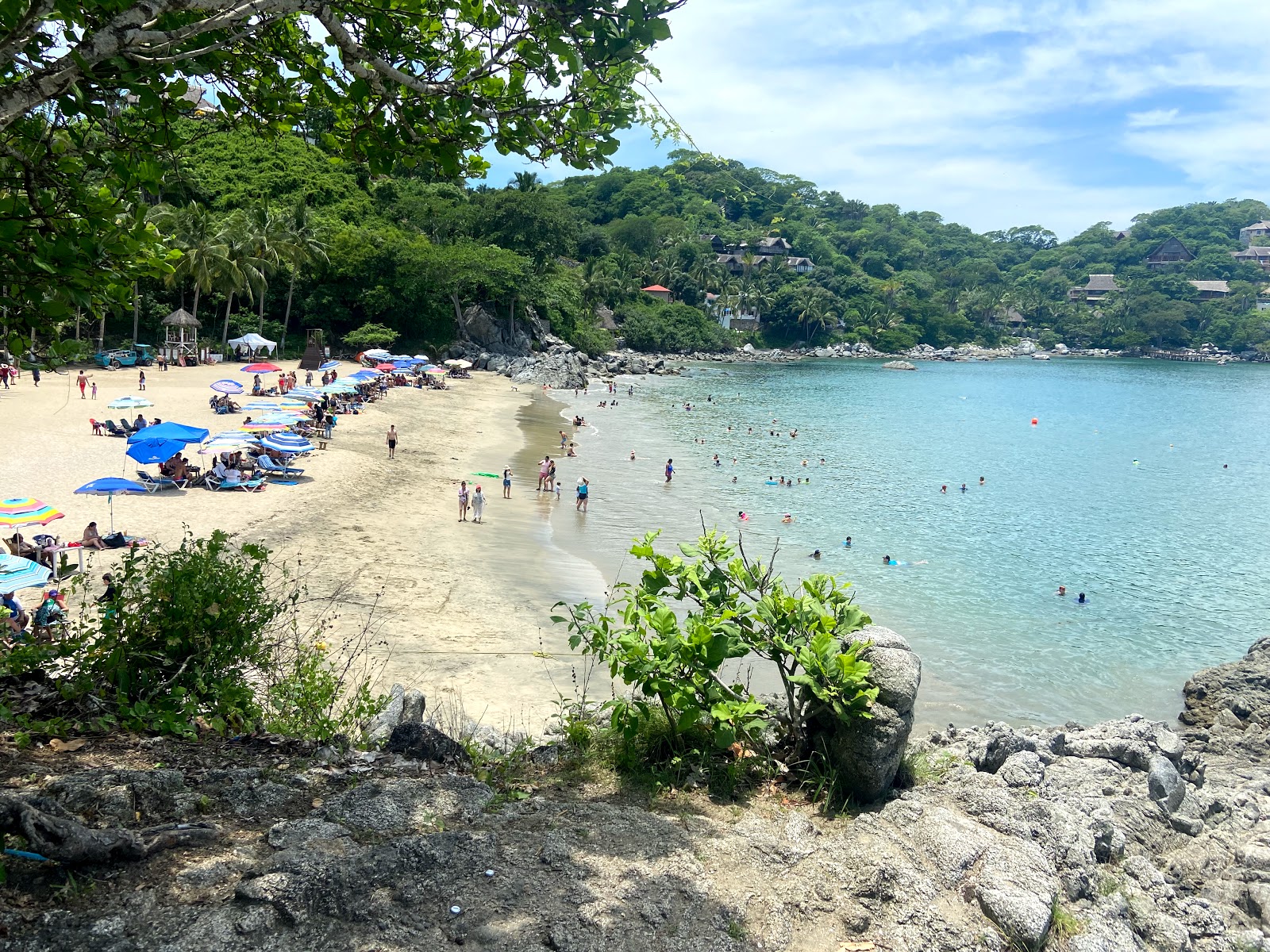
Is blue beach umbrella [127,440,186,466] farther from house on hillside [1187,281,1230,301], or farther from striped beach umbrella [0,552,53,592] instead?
house on hillside [1187,281,1230,301]

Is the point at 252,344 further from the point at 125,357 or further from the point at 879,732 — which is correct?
the point at 879,732

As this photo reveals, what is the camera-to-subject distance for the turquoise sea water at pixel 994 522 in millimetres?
16406

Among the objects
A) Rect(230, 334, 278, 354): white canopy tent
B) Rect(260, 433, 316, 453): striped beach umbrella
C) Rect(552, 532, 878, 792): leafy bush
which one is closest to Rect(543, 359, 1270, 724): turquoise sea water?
Rect(260, 433, 316, 453): striped beach umbrella

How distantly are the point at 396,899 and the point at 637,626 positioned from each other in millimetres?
2454

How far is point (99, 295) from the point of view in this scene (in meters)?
4.74

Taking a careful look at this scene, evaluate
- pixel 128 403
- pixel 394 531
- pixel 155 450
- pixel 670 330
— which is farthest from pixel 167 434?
pixel 670 330

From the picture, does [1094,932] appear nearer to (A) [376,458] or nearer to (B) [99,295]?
(B) [99,295]

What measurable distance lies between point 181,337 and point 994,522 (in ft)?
141

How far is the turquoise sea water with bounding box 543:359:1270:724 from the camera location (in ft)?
53.8

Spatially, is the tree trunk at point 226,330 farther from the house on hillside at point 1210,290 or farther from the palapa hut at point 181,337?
the house on hillside at point 1210,290

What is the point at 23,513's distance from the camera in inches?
544

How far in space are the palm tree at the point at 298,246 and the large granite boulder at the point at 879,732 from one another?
51455mm

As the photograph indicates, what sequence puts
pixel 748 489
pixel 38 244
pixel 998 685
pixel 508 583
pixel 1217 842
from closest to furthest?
pixel 38 244 → pixel 1217 842 → pixel 998 685 → pixel 508 583 → pixel 748 489

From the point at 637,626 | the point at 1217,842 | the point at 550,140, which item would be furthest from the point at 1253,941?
the point at 550,140
